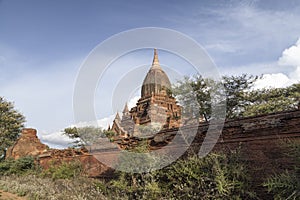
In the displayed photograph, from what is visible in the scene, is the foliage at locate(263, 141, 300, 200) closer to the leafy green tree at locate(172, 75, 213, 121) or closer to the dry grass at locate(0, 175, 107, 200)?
the dry grass at locate(0, 175, 107, 200)

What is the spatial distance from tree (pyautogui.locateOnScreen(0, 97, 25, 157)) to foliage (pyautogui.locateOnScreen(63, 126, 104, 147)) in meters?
5.19

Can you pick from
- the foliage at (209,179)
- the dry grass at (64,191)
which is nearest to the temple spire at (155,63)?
the dry grass at (64,191)

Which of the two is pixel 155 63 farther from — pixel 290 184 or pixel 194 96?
pixel 290 184

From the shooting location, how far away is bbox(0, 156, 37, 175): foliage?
1300 centimetres

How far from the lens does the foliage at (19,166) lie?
13.0 m

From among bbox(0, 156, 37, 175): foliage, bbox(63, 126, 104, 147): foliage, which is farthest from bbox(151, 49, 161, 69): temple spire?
bbox(0, 156, 37, 175): foliage

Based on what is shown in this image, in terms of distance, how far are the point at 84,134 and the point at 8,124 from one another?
23.5 ft

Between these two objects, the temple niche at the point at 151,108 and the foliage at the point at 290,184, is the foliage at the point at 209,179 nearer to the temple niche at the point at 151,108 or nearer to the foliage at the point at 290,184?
the foliage at the point at 290,184

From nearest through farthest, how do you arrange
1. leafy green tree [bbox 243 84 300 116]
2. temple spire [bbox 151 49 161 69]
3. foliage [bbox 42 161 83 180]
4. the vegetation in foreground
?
the vegetation in foreground < foliage [bbox 42 161 83 180] < leafy green tree [bbox 243 84 300 116] < temple spire [bbox 151 49 161 69]

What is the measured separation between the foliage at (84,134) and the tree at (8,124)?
5192 millimetres

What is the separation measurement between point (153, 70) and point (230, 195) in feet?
95.7

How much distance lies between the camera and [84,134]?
22953 millimetres

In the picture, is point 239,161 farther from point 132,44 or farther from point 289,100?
point 289,100

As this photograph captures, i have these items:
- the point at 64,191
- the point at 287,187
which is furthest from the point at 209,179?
the point at 64,191
